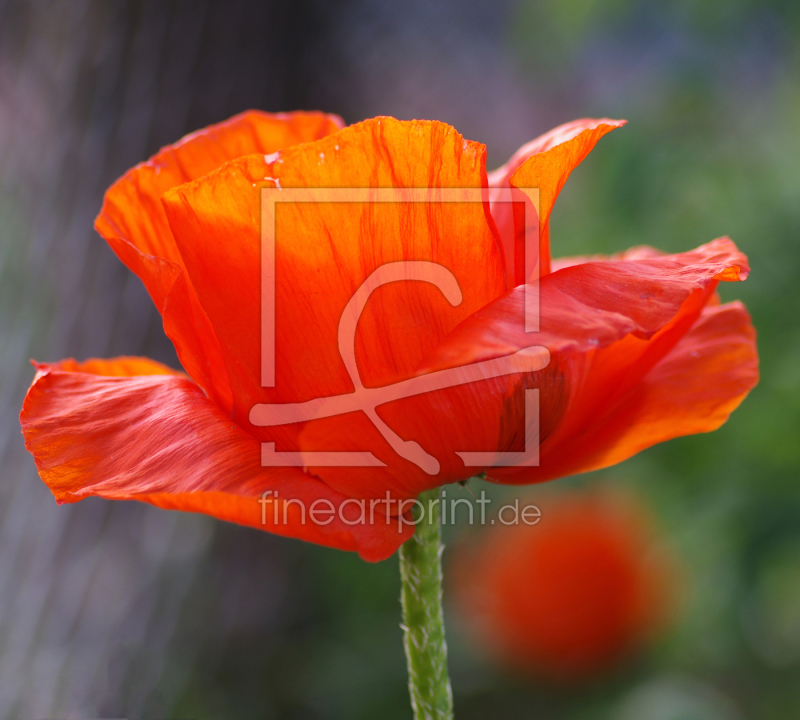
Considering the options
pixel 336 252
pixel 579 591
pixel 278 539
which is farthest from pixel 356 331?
pixel 278 539

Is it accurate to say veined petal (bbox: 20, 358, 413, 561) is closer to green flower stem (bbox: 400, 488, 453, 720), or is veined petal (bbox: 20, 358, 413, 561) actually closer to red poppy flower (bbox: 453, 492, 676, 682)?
green flower stem (bbox: 400, 488, 453, 720)

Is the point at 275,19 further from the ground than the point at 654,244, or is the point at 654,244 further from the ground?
the point at 275,19

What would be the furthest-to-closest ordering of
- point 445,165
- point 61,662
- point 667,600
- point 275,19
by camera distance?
1. point 275,19
2. point 667,600
3. point 61,662
4. point 445,165

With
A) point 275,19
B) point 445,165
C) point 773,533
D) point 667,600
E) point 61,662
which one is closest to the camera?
point 445,165

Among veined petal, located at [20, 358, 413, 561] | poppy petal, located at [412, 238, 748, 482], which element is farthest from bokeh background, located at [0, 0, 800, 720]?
poppy petal, located at [412, 238, 748, 482]

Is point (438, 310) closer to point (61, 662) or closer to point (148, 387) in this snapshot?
point (148, 387)

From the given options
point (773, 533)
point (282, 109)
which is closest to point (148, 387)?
point (773, 533)

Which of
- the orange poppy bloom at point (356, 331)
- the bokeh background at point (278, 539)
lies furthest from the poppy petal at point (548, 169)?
the bokeh background at point (278, 539)
